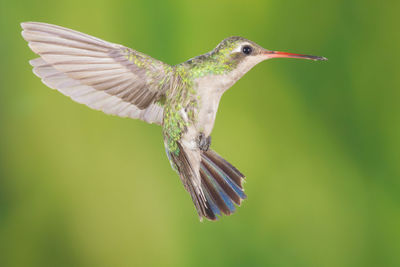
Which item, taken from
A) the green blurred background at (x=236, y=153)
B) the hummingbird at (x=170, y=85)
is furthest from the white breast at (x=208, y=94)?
the green blurred background at (x=236, y=153)

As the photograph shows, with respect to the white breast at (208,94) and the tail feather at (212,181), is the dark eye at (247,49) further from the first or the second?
the tail feather at (212,181)

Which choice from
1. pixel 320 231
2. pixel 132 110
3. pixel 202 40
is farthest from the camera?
pixel 320 231

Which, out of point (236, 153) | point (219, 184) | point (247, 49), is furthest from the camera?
point (236, 153)

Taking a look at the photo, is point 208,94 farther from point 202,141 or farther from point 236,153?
point 236,153

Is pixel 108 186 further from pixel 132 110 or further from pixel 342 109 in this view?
pixel 342 109

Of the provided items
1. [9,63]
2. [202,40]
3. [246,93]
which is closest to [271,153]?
[246,93]

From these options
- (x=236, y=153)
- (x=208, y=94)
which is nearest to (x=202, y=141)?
(x=208, y=94)

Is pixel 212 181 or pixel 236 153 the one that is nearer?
pixel 212 181
